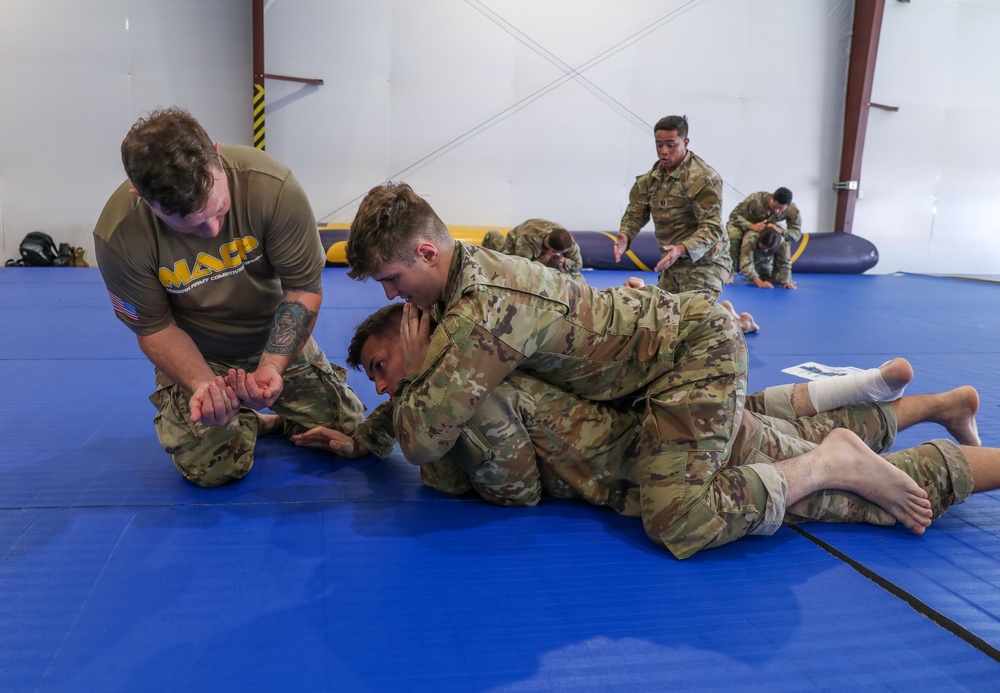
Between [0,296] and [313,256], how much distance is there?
5.10 metres

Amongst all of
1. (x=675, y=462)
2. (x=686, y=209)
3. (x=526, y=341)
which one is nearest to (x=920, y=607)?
(x=675, y=462)

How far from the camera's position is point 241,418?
9.27 feet

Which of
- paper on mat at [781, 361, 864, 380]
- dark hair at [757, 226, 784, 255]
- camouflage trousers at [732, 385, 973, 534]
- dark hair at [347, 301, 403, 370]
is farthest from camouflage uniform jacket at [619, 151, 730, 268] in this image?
dark hair at [757, 226, 784, 255]

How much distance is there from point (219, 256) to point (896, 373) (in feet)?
7.19

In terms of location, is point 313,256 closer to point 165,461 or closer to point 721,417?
point 165,461

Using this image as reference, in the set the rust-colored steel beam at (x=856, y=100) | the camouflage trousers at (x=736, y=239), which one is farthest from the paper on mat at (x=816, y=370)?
the rust-colored steel beam at (x=856, y=100)

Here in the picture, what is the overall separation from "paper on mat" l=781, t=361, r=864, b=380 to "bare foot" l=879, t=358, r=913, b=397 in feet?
5.75

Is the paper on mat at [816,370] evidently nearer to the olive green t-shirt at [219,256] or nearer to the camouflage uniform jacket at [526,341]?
the camouflage uniform jacket at [526,341]

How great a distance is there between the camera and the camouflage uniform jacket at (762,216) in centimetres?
906

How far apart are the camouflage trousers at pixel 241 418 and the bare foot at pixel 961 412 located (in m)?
2.13

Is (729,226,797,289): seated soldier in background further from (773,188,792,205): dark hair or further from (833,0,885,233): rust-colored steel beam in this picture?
(833,0,885,233): rust-colored steel beam

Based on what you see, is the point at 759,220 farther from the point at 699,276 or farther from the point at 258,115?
the point at 258,115

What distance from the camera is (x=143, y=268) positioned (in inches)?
90.7

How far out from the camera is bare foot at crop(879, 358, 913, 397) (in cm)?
229
